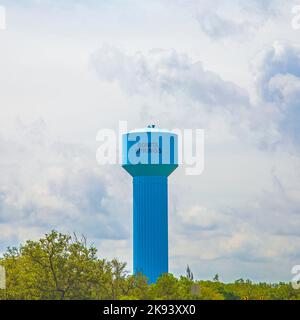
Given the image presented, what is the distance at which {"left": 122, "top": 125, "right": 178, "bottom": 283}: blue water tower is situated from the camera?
5869cm

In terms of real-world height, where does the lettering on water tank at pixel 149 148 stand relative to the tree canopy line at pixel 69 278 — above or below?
above

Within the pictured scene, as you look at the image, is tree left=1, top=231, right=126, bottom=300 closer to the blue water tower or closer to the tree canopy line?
the tree canopy line

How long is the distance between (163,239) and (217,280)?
6444 mm

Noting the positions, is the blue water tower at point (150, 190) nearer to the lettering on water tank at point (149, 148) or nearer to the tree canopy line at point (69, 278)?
the lettering on water tank at point (149, 148)

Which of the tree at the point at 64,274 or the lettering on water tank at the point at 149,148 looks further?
the lettering on water tank at the point at 149,148

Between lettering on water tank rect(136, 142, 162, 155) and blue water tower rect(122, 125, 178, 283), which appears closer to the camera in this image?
lettering on water tank rect(136, 142, 162, 155)

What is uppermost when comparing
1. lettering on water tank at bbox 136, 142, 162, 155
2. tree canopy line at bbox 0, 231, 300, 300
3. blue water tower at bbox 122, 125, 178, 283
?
lettering on water tank at bbox 136, 142, 162, 155

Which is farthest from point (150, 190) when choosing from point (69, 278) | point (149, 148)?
point (69, 278)

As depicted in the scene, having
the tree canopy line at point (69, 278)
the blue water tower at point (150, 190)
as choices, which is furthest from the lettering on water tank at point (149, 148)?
the tree canopy line at point (69, 278)

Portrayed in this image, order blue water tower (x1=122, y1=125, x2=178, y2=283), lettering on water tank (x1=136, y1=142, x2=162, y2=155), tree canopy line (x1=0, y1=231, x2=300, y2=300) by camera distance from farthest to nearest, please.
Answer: blue water tower (x1=122, y1=125, x2=178, y2=283), lettering on water tank (x1=136, y1=142, x2=162, y2=155), tree canopy line (x1=0, y1=231, x2=300, y2=300)

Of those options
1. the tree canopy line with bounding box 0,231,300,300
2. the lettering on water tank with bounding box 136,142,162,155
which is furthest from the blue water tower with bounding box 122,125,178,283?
the tree canopy line with bounding box 0,231,300,300

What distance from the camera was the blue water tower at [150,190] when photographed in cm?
5869
